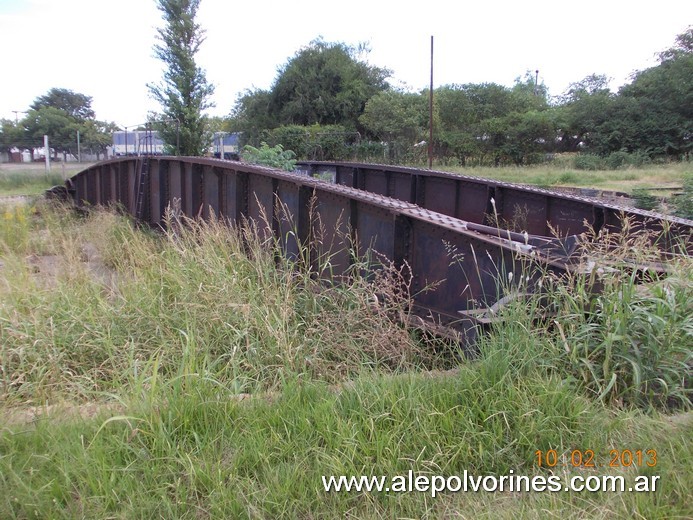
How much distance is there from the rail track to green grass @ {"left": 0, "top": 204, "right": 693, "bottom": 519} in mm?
502

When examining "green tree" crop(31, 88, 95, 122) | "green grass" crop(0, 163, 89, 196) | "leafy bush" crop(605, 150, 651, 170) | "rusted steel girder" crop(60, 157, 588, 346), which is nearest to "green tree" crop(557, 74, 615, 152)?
"leafy bush" crop(605, 150, 651, 170)

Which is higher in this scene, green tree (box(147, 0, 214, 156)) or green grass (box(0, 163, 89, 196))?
green tree (box(147, 0, 214, 156))

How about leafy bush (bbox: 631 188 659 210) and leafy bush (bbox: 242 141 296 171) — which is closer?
leafy bush (bbox: 242 141 296 171)

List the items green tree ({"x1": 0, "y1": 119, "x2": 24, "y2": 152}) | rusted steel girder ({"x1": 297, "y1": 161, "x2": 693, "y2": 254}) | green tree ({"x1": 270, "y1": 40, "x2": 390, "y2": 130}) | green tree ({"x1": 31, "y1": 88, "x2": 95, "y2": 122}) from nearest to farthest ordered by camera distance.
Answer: rusted steel girder ({"x1": 297, "y1": 161, "x2": 693, "y2": 254}) < green tree ({"x1": 0, "y1": 119, "x2": 24, "y2": 152}) < green tree ({"x1": 270, "y1": 40, "x2": 390, "y2": 130}) < green tree ({"x1": 31, "y1": 88, "x2": 95, "y2": 122})

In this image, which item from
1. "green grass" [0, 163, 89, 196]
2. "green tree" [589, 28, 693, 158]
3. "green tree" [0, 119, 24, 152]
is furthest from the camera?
"green tree" [589, 28, 693, 158]

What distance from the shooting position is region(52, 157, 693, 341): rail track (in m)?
4.42

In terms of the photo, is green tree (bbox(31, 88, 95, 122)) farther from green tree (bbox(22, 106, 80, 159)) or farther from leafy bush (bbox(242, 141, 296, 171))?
leafy bush (bbox(242, 141, 296, 171))

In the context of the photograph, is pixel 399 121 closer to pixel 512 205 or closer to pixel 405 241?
pixel 512 205

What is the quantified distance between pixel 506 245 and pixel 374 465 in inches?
86.9

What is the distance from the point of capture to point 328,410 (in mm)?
3092

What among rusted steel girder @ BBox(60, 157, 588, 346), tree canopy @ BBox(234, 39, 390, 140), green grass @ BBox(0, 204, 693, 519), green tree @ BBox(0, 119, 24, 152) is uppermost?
tree canopy @ BBox(234, 39, 390, 140)

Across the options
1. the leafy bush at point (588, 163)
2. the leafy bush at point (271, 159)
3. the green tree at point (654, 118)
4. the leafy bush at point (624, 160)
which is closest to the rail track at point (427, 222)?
the leafy bush at point (271, 159)

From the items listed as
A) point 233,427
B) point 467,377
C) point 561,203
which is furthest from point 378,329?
point 561,203

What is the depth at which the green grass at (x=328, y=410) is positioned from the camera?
2.54 metres
